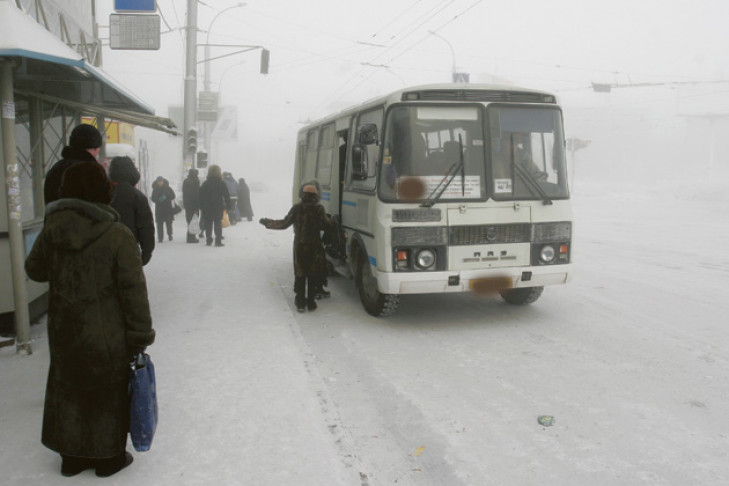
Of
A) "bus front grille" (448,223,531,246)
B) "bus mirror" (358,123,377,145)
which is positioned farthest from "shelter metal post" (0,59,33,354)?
"bus front grille" (448,223,531,246)

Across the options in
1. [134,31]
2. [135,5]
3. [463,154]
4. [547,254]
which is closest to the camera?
[463,154]

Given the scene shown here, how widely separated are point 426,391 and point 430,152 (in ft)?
9.21

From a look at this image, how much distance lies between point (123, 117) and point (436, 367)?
5859mm

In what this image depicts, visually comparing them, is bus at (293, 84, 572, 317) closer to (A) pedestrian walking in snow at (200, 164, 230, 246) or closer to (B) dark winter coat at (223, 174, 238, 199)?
(A) pedestrian walking in snow at (200, 164, 230, 246)

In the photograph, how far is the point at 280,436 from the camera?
430 cm

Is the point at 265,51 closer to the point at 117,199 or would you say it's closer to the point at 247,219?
the point at 247,219

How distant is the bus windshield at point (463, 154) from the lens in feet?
22.9

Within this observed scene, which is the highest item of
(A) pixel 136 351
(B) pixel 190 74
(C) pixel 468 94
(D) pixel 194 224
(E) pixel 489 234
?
(B) pixel 190 74

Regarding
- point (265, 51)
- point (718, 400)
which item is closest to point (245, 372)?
point (718, 400)

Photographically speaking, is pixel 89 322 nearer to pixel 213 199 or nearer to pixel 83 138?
pixel 83 138

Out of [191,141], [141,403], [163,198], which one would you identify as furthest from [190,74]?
[141,403]

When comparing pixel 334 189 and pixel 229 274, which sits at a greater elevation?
pixel 334 189

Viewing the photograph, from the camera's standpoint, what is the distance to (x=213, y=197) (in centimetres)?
1478

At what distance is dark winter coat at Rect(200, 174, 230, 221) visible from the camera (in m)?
14.7
